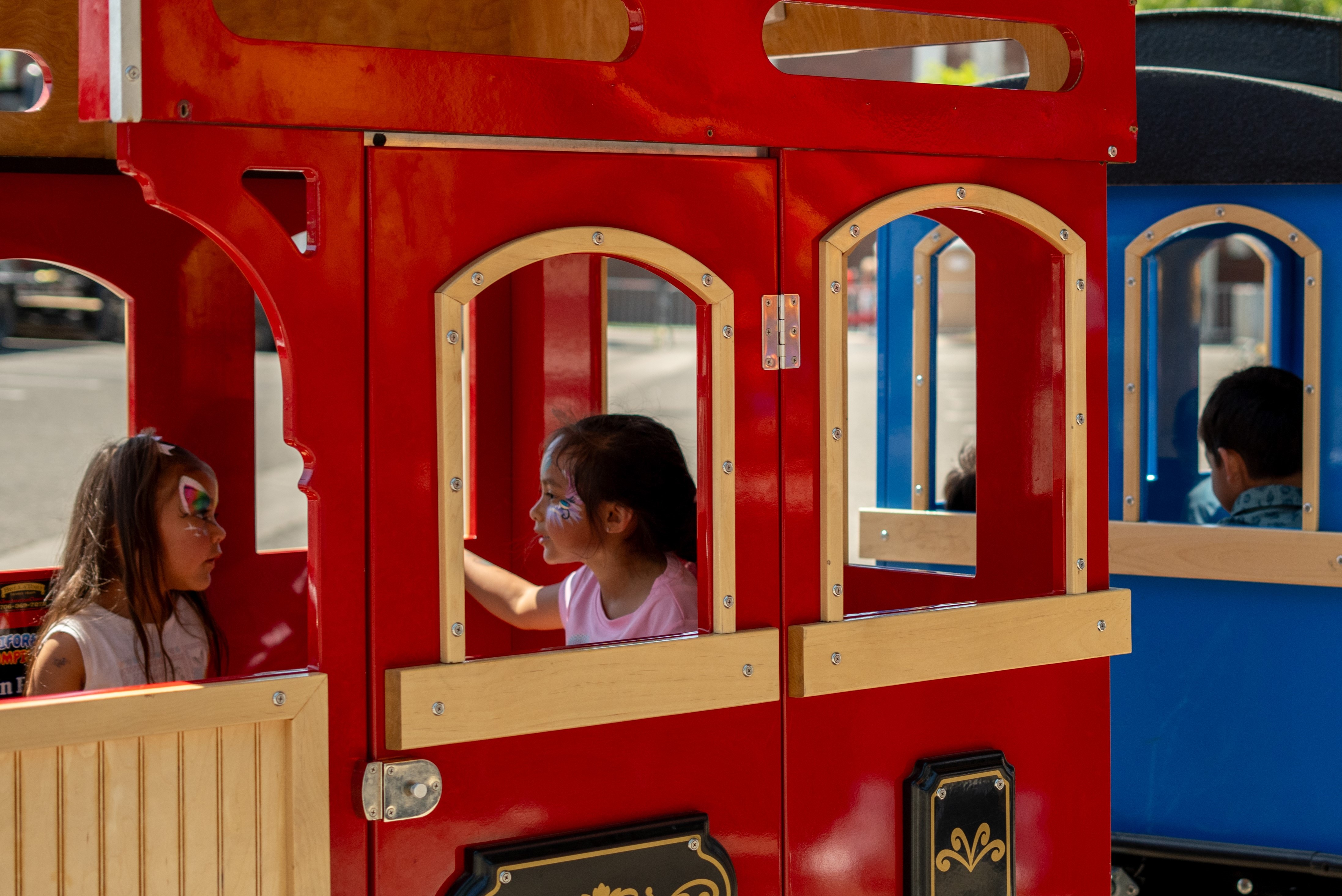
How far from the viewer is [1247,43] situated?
421 cm

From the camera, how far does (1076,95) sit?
2.41m

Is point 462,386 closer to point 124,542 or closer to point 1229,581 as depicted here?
point 124,542

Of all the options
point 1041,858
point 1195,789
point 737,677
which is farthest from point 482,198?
point 1195,789

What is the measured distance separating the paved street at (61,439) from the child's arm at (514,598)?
5655 mm

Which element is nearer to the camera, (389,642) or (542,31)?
(389,642)

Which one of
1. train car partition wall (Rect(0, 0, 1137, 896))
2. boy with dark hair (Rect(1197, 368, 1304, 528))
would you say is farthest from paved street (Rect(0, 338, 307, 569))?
train car partition wall (Rect(0, 0, 1137, 896))

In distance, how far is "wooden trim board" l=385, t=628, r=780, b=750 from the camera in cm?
187

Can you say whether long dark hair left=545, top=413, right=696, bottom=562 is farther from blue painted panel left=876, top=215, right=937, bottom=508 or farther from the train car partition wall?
blue painted panel left=876, top=215, right=937, bottom=508

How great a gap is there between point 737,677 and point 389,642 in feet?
1.77

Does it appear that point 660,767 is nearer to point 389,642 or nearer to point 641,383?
point 389,642

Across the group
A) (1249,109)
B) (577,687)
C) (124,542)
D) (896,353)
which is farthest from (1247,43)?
(124,542)

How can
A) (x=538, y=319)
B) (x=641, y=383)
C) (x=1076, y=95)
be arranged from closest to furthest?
(x=1076, y=95) < (x=538, y=319) < (x=641, y=383)

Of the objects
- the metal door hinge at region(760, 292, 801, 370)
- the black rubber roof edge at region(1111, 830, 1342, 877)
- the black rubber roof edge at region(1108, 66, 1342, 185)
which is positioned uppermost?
the black rubber roof edge at region(1108, 66, 1342, 185)

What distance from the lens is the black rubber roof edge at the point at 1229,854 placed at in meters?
3.54
